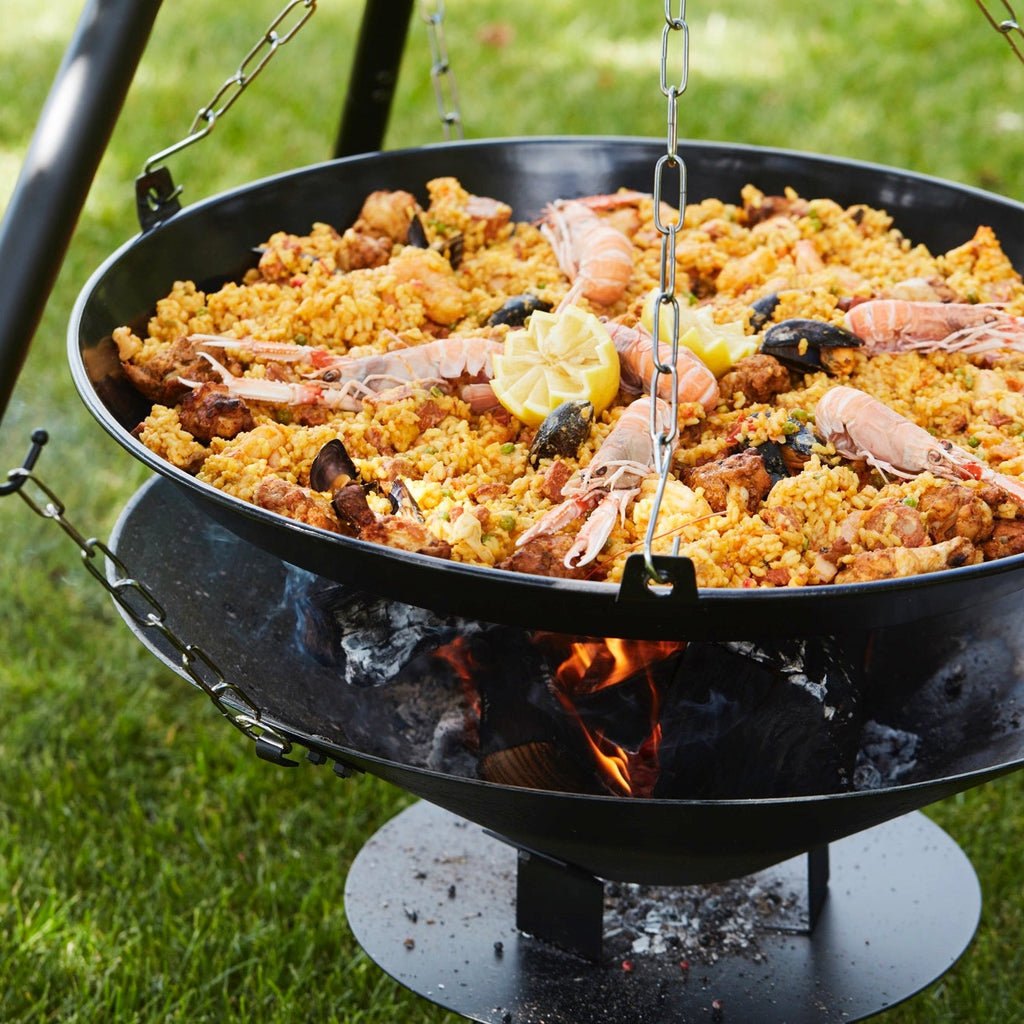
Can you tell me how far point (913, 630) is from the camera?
212cm

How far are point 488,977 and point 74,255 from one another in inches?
135

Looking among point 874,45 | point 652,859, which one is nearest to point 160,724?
point 652,859

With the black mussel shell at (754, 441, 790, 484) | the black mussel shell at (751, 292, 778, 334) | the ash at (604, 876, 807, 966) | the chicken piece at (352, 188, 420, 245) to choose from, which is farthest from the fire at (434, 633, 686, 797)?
the chicken piece at (352, 188, 420, 245)

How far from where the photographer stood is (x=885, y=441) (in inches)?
72.5

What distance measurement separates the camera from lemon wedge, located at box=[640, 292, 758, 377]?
2.02m

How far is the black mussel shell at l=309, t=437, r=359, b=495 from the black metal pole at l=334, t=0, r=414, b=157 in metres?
1.31

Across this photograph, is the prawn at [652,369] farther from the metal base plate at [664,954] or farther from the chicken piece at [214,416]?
the metal base plate at [664,954]

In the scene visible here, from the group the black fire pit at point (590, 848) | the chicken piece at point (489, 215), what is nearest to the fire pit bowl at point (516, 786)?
the black fire pit at point (590, 848)

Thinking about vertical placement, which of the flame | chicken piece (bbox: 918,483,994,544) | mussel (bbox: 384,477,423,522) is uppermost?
mussel (bbox: 384,477,423,522)

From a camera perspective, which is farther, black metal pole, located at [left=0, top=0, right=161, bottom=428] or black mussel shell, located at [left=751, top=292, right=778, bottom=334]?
black mussel shell, located at [left=751, top=292, right=778, bottom=334]

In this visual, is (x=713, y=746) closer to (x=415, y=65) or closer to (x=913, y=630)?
(x=913, y=630)

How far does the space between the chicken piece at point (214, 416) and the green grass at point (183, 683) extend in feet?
3.56

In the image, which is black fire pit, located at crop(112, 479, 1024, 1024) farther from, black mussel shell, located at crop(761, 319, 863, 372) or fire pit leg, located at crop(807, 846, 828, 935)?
black mussel shell, located at crop(761, 319, 863, 372)

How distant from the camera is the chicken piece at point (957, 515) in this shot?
1.66 meters
